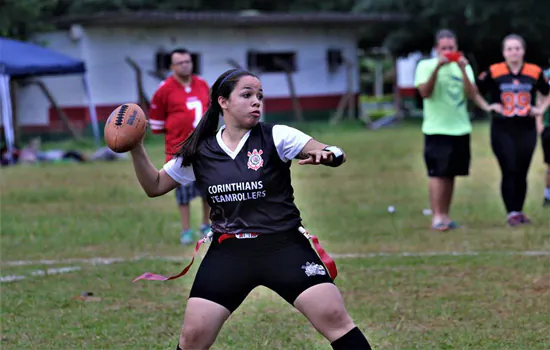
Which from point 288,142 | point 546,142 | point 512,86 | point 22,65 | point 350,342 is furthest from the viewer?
point 22,65

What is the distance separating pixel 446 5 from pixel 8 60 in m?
16.1

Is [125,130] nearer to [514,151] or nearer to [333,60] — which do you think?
[514,151]

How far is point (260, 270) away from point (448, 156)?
6.52m

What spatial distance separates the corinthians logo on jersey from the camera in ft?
16.6

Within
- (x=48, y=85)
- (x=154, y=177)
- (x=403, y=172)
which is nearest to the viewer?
(x=154, y=177)

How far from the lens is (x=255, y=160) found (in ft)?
16.6

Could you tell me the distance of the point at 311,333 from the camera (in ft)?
22.7

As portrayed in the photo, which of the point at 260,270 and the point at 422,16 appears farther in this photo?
the point at 422,16

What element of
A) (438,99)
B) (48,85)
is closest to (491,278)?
(438,99)

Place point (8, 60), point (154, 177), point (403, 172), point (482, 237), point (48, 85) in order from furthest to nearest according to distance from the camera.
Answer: point (48, 85) < point (8, 60) < point (403, 172) < point (482, 237) < point (154, 177)

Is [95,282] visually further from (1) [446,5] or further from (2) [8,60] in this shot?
(1) [446,5]

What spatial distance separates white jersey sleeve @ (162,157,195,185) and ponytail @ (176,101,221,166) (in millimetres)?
32

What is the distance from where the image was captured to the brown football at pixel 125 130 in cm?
508

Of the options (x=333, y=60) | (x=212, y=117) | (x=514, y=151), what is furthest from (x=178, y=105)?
(x=333, y=60)
